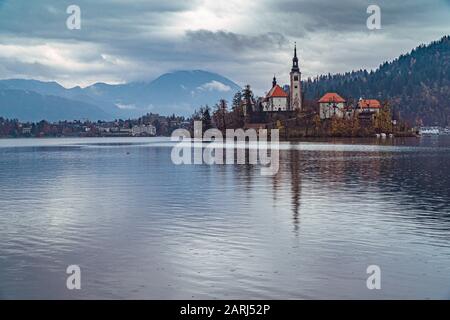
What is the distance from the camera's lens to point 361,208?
3862cm

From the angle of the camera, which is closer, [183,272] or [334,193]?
[183,272]

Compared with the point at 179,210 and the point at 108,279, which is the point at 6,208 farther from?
the point at 108,279

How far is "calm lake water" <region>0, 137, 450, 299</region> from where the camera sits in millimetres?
20672

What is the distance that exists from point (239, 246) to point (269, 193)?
2104cm

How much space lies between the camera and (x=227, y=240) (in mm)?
28062

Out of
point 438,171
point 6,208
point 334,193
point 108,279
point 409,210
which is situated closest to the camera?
point 108,279

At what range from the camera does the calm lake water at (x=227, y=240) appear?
814 inches
